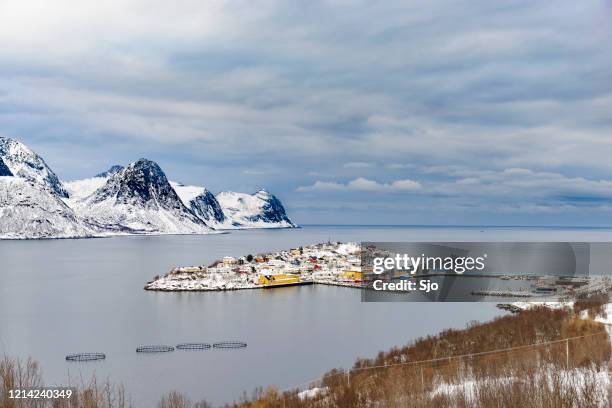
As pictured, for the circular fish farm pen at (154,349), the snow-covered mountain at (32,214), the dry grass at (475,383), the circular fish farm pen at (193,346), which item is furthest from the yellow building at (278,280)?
the snow-covered mountain at (32,214)

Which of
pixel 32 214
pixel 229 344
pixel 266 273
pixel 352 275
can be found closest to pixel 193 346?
pixel 229 344

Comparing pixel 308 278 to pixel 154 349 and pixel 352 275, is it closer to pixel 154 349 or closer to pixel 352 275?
pixel 352 275

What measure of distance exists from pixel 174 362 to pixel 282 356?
5.03 metres

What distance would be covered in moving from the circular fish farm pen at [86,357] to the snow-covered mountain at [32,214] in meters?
146

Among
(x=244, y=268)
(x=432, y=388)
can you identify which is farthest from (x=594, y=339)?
(x=244, y=268)

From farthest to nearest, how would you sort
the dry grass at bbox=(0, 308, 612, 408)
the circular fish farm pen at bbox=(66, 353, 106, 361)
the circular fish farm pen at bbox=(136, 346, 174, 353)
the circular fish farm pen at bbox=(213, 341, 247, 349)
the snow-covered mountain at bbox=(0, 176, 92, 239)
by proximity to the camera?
1. the snow-covered mountain at bbox=(0, 176, 92, 239)
2. the circular fish farm pen at bbox=(213, 341, 247, 349)
3. the circular fish farm pen at bbox=(136, 346, 174, 353)
4. the circular fish farm pen at bbox=(66, 353, 106, 361)
5. the dry grass at bbox=(0, 308, 612, 408)

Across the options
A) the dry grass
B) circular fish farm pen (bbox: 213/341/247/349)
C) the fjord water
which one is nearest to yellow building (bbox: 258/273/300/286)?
the fjord water

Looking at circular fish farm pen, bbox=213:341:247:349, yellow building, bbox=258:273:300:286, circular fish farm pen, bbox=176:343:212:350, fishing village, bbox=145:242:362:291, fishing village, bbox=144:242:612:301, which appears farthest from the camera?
yellow building, bbox=258:273:300:286

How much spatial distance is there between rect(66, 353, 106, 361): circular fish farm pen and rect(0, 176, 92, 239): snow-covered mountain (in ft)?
479

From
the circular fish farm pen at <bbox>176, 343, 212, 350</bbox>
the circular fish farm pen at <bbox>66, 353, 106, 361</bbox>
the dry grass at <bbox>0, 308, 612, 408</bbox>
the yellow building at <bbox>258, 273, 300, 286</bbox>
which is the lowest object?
the circular fish farm pen at <bbox>176, 343, 212, 350</bbox>

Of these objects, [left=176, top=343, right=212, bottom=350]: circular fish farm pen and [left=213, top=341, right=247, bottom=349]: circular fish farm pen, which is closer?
[left=176, top=343, right=212, bottom=350]: circular fish farm pen

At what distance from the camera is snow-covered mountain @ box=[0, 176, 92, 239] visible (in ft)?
519

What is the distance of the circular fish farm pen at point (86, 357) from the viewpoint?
1001 inches

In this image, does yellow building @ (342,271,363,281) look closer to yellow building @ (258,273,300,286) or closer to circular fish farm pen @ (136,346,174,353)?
yellow building @ (258,273,300,286)
